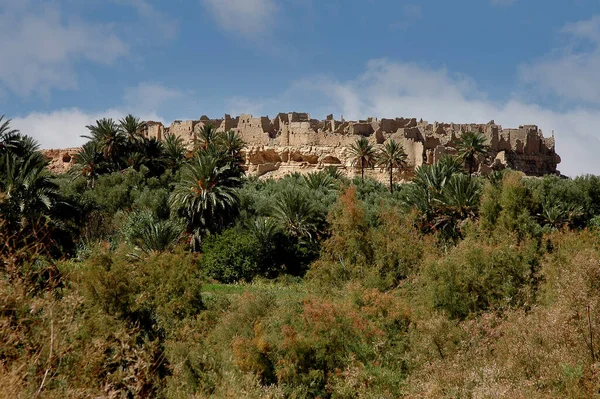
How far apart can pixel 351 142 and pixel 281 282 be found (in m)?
19.6

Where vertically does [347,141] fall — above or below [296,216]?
above

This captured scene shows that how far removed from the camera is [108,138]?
3809 centimetres

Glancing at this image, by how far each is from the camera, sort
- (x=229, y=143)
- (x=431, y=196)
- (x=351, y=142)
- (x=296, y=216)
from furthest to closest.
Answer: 1. (x=351, y=142)
2. (x=229, y=143)
3. (x=296, y=216)
4. (x=431, y=196)

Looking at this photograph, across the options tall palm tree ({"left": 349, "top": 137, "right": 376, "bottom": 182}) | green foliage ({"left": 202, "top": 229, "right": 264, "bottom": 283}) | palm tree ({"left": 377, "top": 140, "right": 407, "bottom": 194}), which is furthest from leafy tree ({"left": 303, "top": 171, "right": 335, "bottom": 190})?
green foliage ({"left": 202, "top": 229, "right": 264, "bottom": 283})

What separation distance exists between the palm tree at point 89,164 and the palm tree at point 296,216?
542 inches

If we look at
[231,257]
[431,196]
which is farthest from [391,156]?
[231,257]

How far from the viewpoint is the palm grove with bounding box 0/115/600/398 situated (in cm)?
715

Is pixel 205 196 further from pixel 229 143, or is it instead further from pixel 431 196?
pixel 229 143

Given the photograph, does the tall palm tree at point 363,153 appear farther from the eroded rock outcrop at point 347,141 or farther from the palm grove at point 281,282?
the palm grove at point 281,282

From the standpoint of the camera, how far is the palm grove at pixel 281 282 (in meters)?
7.15

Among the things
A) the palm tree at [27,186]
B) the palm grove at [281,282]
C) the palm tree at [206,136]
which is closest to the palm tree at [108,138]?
the palm grove at [281,282]

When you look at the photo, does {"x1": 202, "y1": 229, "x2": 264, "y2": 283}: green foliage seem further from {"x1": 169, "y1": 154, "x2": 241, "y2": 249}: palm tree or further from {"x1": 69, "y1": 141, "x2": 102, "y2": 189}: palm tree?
{"x1": 69, "y1": 141, "x2": 102, "y2": 189}: palm tree

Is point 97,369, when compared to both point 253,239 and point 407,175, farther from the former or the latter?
point 407,175

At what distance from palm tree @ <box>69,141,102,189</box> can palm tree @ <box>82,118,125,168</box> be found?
493mm
